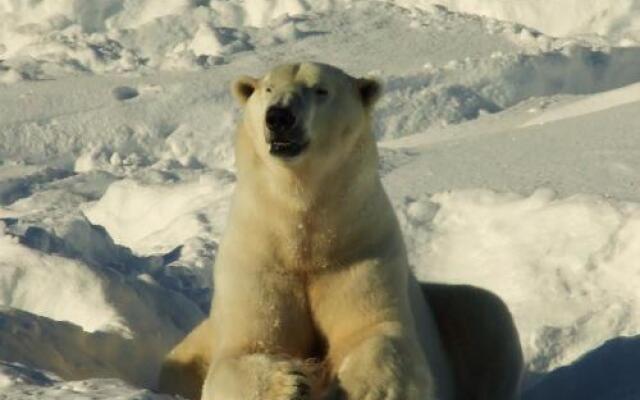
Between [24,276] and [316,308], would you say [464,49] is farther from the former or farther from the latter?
[316,308]

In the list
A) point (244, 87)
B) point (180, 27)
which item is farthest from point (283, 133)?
point (180, 27)

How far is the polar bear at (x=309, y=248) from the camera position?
2.90 meters

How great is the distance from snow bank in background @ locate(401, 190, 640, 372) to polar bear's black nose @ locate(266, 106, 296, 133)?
1671mm

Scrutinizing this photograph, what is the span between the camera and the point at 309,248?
120 inches

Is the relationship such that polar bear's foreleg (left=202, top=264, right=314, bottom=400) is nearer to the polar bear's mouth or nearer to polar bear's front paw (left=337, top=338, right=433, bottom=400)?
polar bear's front paw (left=337, top=338, right=433, bottom=400)

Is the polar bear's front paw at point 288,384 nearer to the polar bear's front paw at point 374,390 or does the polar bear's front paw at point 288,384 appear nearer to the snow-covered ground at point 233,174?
the polar bear's front paw at point 374,390

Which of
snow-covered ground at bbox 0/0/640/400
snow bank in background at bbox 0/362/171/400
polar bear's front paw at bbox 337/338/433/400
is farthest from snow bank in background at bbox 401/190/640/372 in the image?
snow bank in background at bbox 0/362/171/400

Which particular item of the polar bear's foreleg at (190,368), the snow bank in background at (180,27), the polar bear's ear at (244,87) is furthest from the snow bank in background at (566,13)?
the polar bear's ear at (244,87)

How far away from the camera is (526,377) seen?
4141 millimetres

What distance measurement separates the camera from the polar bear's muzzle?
112 inches

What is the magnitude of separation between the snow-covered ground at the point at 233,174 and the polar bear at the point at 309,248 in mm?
322

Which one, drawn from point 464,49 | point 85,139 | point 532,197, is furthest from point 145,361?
point 464,49

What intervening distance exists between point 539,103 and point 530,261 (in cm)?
514

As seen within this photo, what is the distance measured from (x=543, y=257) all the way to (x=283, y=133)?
2270mm
